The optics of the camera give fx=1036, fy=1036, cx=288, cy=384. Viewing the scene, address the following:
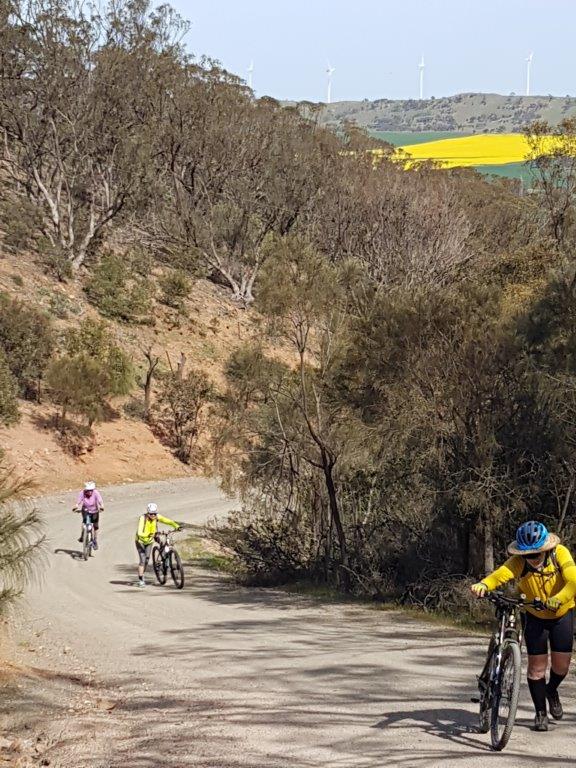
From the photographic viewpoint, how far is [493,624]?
15055 millimetres

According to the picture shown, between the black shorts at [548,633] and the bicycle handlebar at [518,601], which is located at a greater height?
the bicycle handlebar at [518,601]

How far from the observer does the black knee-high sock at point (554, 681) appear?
7547 millimetres

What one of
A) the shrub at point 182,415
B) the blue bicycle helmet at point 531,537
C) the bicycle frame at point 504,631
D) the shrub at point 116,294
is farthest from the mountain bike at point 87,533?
the shrub at point 116,294

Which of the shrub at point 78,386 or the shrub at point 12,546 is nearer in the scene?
the shrub at point 12,546

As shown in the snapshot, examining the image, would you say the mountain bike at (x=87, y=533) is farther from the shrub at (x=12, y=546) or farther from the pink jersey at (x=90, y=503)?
the shrub at (x=12, y=546)

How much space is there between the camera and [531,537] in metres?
7.25

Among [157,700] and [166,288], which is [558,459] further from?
[166,288]

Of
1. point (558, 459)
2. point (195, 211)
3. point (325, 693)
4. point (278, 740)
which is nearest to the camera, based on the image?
point (278, 740)

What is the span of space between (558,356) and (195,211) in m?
46.9

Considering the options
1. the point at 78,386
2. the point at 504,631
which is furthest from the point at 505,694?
the point at 78,386

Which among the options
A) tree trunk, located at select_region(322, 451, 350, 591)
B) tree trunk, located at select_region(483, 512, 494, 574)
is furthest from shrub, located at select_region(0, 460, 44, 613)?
tree trunk, located at select_region(322, 451, 350, 591)

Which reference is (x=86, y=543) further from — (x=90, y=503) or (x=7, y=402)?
(x=7, y=402)

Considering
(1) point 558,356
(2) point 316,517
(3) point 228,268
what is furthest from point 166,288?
(1) point 558,356

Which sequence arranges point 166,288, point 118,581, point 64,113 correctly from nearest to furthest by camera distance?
point 118,581
point 64,113
point 166,288
